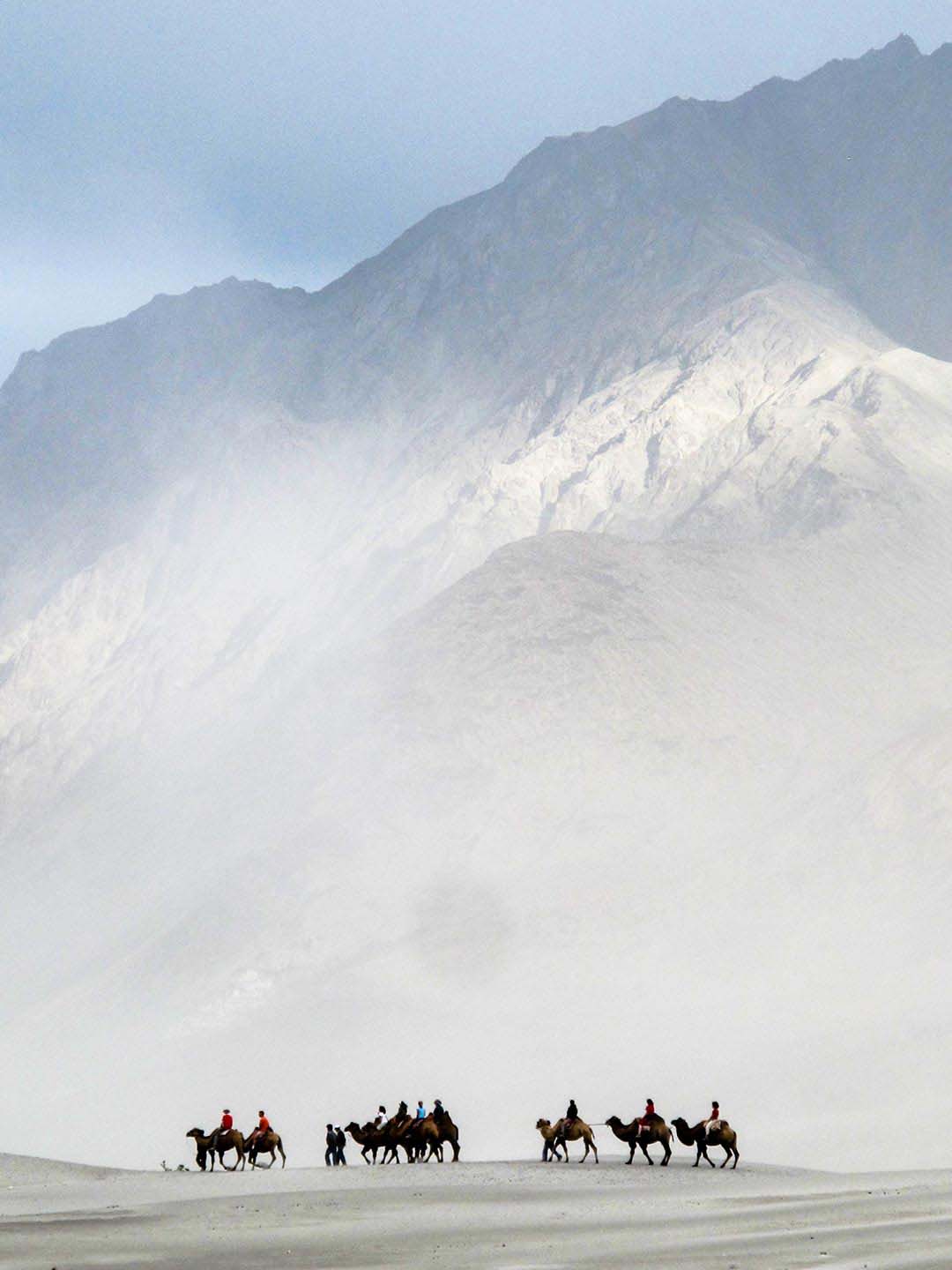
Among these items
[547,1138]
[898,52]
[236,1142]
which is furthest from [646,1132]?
[898,52]

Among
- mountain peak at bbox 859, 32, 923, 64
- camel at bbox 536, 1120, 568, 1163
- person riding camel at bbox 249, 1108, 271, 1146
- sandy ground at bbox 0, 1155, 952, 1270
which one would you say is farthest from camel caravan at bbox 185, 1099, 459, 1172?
mountain peak at bbox 859, 32, 923, 64

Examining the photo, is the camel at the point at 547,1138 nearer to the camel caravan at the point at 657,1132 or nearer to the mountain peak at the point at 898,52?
the camel caravan at the point at 657,1132

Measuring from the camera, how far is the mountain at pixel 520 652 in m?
81.2

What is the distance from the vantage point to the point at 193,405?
180750 millimetres

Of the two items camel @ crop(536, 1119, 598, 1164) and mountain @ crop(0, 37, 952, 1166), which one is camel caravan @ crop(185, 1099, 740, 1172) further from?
mountain @ crop(0, 37, 952, 1166)

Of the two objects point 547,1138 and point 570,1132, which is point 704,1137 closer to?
point 570,1132

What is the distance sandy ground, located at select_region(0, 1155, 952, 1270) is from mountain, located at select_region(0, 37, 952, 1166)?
27.9m

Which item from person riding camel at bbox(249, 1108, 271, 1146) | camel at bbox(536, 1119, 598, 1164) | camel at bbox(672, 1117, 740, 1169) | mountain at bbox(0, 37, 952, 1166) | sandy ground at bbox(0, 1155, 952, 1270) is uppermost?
mountain at bbox(0, 37, 952, 1166)

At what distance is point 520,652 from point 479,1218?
293 feet

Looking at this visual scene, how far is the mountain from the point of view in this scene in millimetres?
81250

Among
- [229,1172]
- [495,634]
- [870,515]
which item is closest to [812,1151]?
[229,1172]

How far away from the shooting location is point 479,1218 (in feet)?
77.7

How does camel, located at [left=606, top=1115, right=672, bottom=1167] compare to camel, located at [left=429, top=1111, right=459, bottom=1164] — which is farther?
camel, located at [left=429, top=1111, right=459, bottom=1164]

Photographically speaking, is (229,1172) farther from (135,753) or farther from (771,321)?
(771,321)
